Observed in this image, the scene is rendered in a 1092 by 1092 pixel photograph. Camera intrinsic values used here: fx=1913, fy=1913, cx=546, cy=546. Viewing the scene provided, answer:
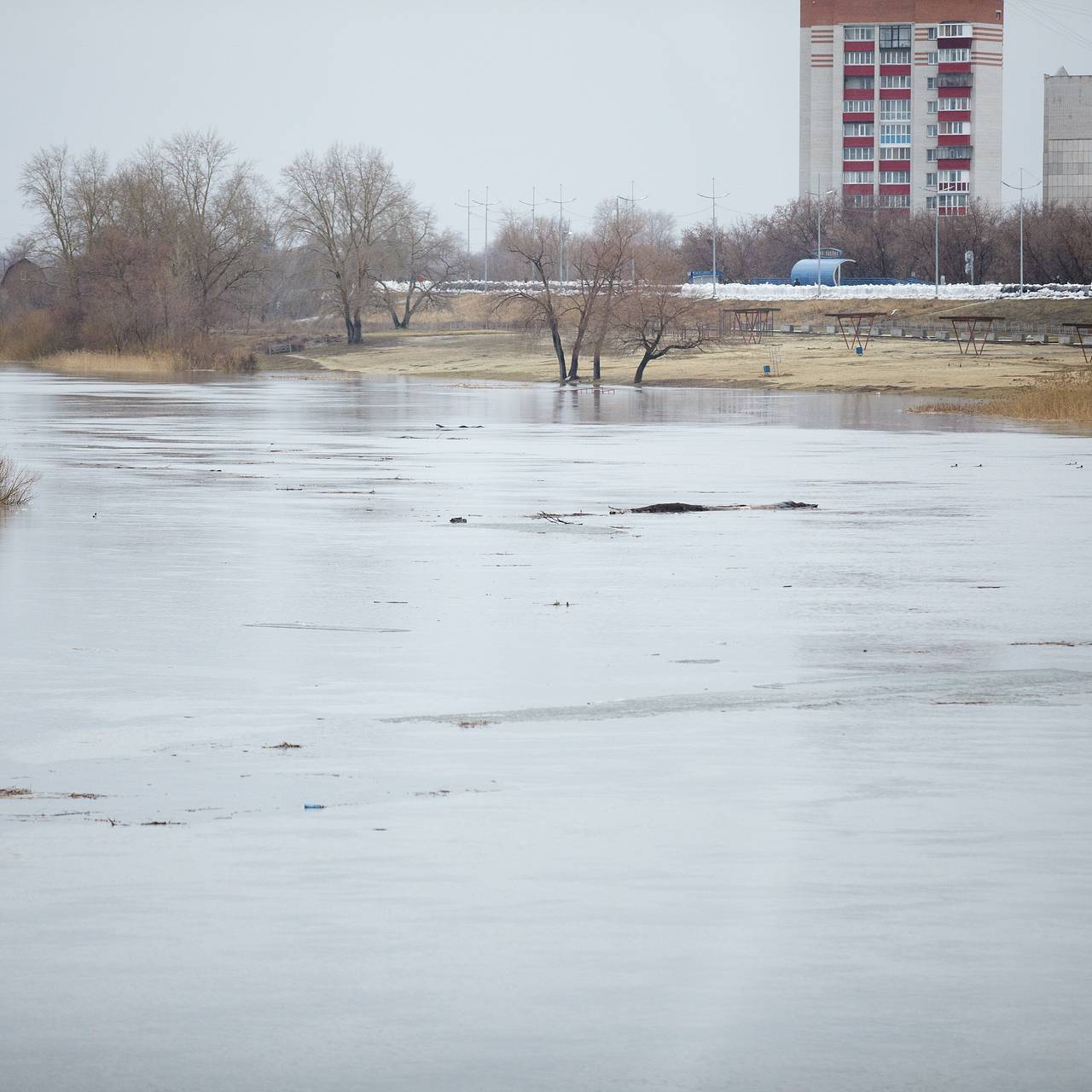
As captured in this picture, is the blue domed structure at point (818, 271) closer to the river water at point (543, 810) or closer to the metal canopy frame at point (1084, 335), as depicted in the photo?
the metal canopy frame at point (1084, 335)

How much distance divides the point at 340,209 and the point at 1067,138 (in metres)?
73.2

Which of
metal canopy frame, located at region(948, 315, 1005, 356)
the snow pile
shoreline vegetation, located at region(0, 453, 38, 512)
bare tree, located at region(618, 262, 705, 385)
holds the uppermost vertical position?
the snow pile

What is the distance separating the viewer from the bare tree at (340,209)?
376 feet

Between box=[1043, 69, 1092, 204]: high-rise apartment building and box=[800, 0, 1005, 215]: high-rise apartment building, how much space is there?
5.68m

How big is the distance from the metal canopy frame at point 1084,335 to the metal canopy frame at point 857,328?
8.73 metres

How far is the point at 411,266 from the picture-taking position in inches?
4879

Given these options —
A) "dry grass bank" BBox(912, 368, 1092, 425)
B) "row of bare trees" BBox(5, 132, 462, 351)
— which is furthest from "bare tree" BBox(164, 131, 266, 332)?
"dry grass bank" BBox(912, 368, 1092, 425)

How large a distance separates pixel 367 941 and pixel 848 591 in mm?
9762

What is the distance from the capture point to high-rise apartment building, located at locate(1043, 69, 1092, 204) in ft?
526

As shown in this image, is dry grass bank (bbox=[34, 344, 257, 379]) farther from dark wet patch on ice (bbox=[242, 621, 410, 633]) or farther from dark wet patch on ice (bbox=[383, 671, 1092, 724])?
dark wet patch on ice (bbox=[383, 671, 1092, 724])

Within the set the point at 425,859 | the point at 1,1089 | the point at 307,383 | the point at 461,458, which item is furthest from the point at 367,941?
the point at 307,383

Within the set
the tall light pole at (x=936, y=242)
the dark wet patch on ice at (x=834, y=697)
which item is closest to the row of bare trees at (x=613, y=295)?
the tall light pole at (x=936, y=242)

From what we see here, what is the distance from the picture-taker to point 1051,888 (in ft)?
23.4

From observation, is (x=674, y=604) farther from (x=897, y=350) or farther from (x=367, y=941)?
(x=897, y=350)
